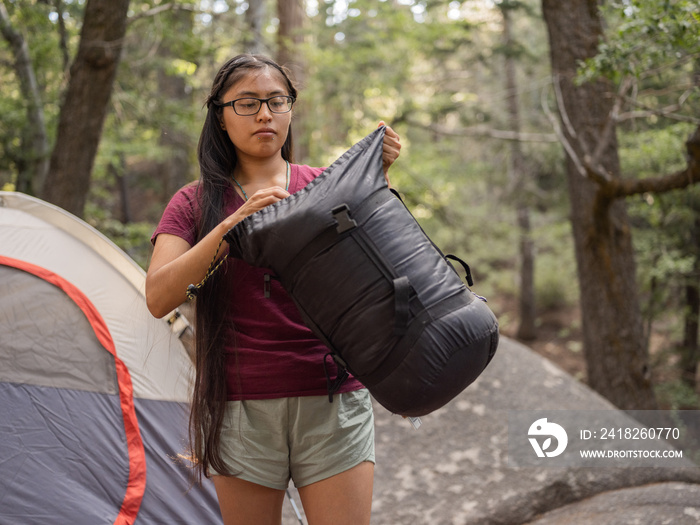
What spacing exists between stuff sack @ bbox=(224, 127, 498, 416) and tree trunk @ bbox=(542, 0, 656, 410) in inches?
169

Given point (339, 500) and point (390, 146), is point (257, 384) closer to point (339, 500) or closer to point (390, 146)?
point (339, 500)

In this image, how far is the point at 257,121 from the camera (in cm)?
173

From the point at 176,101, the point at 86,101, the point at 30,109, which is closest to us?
the point at 86,101

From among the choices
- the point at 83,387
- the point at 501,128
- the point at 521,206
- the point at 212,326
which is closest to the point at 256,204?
the point at 212,326

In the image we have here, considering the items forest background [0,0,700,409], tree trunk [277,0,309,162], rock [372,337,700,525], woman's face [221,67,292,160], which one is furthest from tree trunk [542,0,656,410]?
tree trunk [277,0,309,162]

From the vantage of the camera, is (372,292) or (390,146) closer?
(372,292)

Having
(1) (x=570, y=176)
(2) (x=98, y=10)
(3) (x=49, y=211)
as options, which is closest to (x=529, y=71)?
(1) (x=570, y=176)

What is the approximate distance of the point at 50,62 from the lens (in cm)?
688

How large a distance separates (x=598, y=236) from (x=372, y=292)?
4690mm

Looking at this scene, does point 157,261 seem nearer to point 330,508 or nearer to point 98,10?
point 330,508

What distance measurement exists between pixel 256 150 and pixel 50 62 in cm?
629

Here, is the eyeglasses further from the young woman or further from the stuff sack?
the stuff sack

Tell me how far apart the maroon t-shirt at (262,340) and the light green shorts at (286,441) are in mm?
40

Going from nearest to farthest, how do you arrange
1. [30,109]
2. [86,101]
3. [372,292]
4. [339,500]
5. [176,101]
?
1. [372,292]
2. [339,500]
3. [86,101]
4. [30,109]
5. [176,101]
